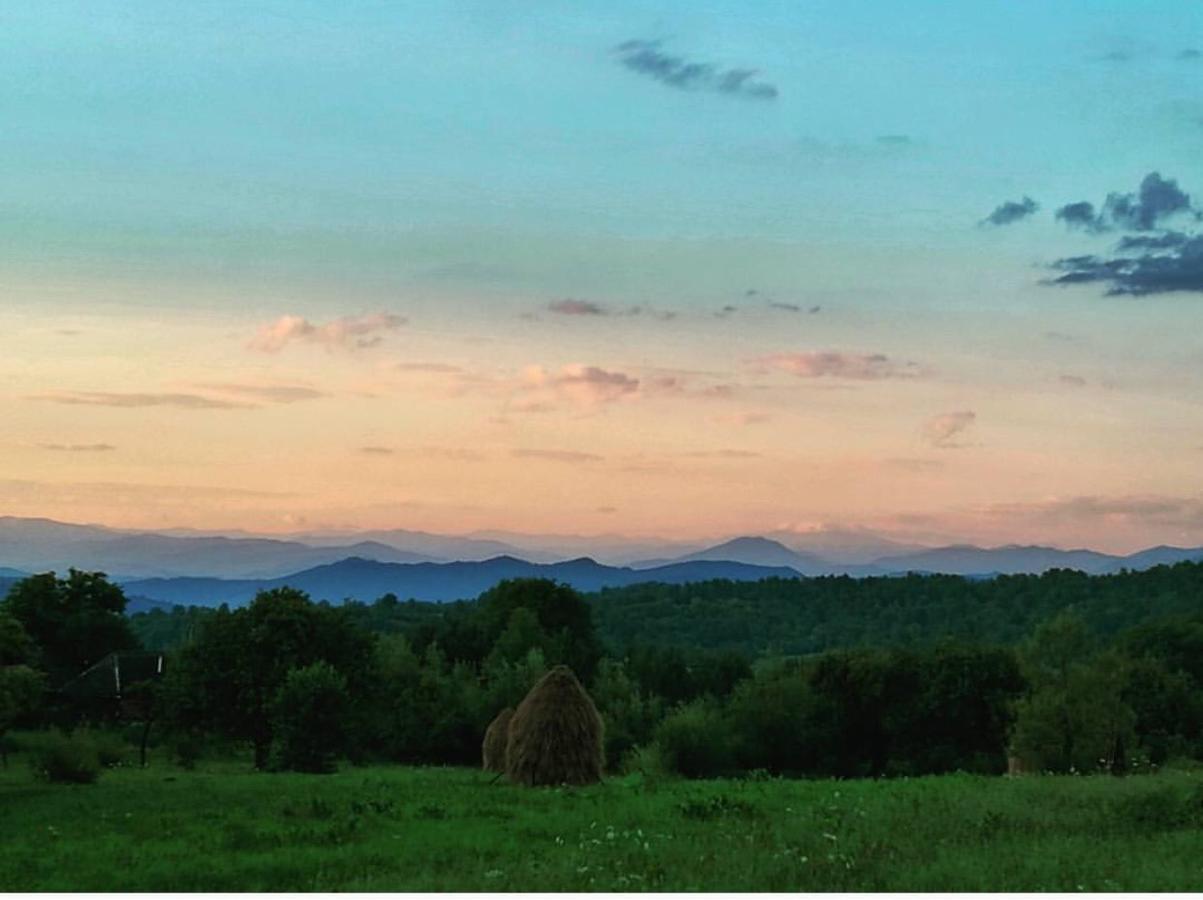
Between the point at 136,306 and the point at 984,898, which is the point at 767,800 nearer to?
the point at 984,898

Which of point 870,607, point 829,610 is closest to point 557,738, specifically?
point 870,607

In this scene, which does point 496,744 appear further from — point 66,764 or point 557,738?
point 66,764

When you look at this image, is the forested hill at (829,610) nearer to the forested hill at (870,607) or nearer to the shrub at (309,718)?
the forested hill at (870,607)

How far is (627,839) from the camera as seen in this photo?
17.9m

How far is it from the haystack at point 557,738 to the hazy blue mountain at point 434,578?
41028 mm

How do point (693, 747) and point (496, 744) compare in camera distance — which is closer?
point (496, 744)

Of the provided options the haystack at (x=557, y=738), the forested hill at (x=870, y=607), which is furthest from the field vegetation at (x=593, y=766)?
the forested hill at (x=870, y=607)

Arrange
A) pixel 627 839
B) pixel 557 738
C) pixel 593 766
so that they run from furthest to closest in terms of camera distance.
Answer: pixel 593 766 → pixel 557 738 → pixel 627 839

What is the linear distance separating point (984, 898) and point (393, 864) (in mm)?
7560

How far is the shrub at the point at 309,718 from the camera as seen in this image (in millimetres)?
42125

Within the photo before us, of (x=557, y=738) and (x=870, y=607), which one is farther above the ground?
(x=870, y=607)

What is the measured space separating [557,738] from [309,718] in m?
14.8

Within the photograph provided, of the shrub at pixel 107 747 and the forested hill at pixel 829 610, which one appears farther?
the forested hill at pixel 829 610

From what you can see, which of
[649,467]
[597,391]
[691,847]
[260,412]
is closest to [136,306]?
[260,412]
